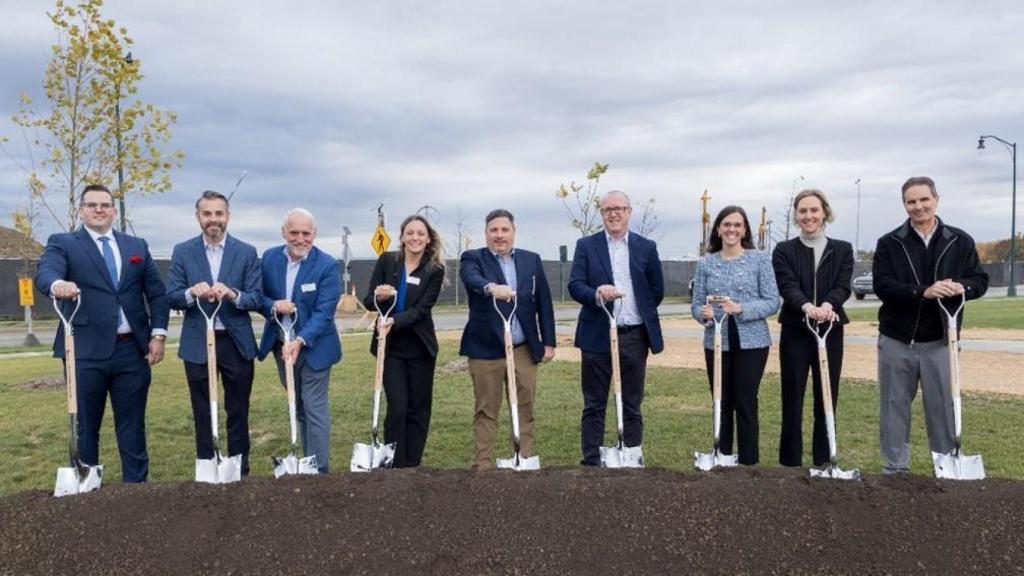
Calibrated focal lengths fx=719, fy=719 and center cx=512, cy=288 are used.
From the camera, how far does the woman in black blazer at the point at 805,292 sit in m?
4.59

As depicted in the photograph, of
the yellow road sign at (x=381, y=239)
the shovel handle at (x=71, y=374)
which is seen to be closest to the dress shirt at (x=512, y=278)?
the shovel handle at (x=71, y=374)

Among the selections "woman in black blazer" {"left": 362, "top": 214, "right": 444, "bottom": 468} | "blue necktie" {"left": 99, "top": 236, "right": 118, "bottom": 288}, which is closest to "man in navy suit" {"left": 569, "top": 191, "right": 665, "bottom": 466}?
"woman in black blazer" {"left": 362, "top": 214, "right": 444, "bottom": 468}

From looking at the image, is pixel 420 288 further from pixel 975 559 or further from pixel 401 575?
pixel 975 559

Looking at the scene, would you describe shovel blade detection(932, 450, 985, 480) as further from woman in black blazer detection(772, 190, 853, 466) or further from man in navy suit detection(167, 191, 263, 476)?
man in navy suit detection(167, 191, 263, 476)

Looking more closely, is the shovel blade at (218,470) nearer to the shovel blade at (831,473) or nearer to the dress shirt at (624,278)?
the dress shirt at (624,278)

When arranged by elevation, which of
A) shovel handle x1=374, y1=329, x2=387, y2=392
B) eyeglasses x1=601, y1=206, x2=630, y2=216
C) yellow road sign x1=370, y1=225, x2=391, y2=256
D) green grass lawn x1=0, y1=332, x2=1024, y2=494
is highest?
yellow road sign x1=370, y1=225, x2=391, y2=256

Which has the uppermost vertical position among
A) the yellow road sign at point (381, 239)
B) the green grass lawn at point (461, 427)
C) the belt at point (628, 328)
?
the yellow road sign at point (381, 239)

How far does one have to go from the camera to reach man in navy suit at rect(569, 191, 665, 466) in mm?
4762

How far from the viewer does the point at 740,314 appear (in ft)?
14.8

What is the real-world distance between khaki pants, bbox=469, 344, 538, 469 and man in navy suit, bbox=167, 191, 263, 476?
4.87 ft

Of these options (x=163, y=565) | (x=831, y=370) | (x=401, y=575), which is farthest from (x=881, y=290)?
(x=163, y=565)

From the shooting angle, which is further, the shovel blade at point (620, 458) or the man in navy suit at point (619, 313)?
the man in navy suit at point (619, 313)

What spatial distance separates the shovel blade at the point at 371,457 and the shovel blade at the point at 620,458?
4.48 feet

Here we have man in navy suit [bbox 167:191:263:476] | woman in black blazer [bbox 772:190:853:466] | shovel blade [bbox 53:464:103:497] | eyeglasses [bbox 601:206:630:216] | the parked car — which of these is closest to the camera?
shovel blade [bbox 53:464:103:497]
